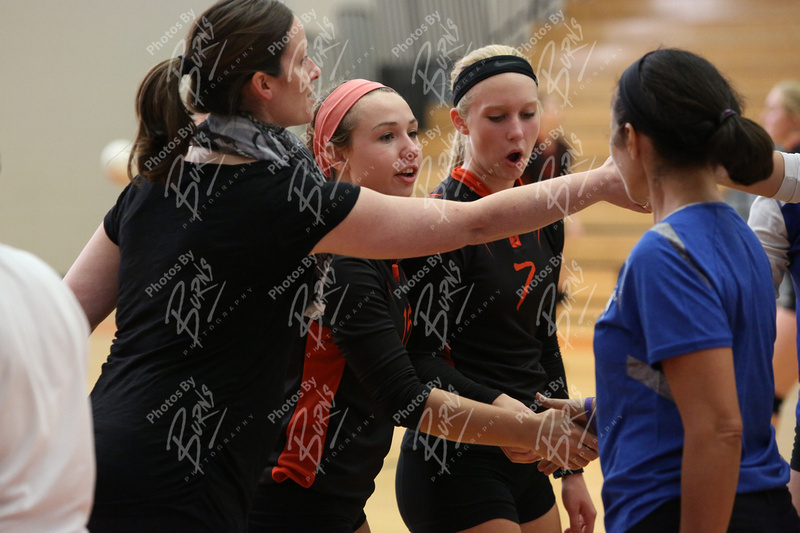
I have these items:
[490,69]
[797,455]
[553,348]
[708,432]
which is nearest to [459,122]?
[490,69]

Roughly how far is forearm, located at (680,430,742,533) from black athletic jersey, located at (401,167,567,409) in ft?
A: 2.70

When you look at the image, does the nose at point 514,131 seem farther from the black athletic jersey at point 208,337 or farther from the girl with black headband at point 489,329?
the black athletic jersey at point 208,337

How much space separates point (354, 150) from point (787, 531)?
4.34ft

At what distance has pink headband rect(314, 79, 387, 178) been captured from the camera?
2.21m

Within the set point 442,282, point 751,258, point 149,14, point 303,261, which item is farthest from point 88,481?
point 149,14

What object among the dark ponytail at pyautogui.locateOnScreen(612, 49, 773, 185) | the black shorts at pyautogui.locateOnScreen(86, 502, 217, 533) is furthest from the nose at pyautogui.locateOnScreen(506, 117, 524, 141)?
the black shorts at pyautogui.locateOnScreen(86, 502, 217, 533)

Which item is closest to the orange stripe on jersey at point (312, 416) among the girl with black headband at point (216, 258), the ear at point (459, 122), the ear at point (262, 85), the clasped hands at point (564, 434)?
the girl with black headband at point (216, 258)

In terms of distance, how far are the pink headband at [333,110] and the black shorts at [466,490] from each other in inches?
31.6

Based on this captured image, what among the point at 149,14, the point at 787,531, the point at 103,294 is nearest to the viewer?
the point at 787,531

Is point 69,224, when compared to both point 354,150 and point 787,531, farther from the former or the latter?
point 787,531

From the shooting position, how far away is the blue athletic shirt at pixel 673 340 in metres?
1.25

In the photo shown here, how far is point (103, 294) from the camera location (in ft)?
5.65

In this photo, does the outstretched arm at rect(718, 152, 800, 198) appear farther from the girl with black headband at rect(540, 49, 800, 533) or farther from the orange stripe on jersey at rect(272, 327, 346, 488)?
the orange stripe on jersey at rect(272, 327, 346, 488)

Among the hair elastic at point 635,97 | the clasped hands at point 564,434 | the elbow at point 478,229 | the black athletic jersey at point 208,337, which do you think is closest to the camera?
the hair elastic at point 635,97
